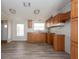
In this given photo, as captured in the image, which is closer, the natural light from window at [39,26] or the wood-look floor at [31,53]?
the wood-look floor at [31,53]

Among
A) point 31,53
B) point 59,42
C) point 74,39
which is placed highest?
point 74,39

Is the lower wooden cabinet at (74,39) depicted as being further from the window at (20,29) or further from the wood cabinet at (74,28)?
the window at (20,29)

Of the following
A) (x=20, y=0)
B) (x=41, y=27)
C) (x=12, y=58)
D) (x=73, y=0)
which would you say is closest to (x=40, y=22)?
(x=41, y=27)

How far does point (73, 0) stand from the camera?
439 centimetres

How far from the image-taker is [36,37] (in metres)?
13.4

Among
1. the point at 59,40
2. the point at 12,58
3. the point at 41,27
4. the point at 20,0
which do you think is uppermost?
the point at 20,0

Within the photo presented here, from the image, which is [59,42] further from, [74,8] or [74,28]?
[74,8]

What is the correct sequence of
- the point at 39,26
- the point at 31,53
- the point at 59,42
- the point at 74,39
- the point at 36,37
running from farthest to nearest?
the point at 39,26
the point at 36,37
the point at 59,42
the point at 31,53
the point at 74,39

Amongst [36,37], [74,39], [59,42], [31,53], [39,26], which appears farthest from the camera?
[39,26]

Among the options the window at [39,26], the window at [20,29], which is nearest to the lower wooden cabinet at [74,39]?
the window at [39,26]

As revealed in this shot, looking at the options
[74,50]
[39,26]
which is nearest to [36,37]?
[39,26]

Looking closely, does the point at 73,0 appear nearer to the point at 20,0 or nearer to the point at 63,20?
the point at 63,20

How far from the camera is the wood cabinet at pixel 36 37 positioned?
13.4m

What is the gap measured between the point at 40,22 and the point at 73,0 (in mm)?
11086
